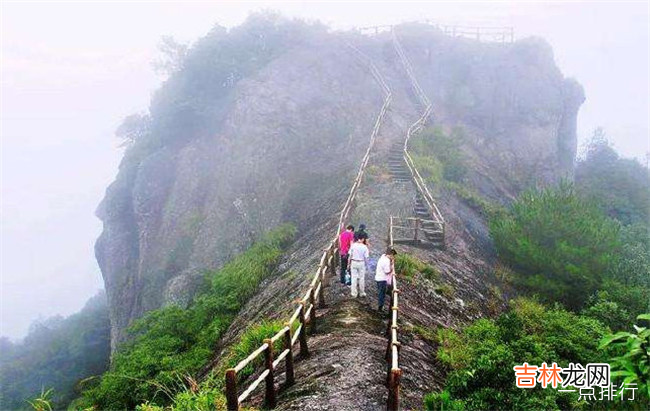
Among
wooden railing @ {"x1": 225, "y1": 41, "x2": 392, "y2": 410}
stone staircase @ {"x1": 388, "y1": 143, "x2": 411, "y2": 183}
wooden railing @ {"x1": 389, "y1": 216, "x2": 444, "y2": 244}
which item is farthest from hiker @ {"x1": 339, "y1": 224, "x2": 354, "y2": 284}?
stone staircase @ {"x1": 388, "y1": 143, "x2": 411, "y2": 183}

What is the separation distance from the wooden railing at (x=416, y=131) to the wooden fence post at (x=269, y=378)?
12.6 m

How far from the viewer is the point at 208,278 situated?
22.8 meters

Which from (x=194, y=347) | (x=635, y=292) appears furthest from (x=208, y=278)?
(x=635, y=292)

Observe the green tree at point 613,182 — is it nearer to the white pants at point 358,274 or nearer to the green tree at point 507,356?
the green tree at point 507,356

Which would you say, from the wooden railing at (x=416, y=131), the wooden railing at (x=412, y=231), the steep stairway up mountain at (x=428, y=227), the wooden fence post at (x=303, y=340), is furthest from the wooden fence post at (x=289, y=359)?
the wooden railing at (x=416, y=131)

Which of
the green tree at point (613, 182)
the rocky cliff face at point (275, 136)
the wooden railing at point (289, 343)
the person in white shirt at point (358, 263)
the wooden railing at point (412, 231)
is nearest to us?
the wooden railing at point (289, 343)

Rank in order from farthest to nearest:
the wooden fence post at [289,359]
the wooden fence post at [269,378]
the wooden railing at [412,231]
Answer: the wooden railing at [412,231] < the wooden fence post at [289,359] < the wooden fence post at [269,378]

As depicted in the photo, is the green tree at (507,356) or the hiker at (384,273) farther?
the hiker at (384,273)

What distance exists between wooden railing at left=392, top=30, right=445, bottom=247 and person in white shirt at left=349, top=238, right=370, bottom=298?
6997 mm

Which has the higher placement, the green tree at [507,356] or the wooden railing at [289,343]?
the wooden railing at [289,343]

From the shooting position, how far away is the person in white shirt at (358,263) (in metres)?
12.4

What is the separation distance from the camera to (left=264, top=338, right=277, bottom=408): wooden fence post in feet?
24.0

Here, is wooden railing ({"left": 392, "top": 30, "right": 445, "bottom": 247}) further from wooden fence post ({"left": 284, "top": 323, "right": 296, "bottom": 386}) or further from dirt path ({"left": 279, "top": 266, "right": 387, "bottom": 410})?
wooden fence post ({"left": 284, "top": 323, "right": 296, "bottom": 386})

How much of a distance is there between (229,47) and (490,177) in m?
23.4
